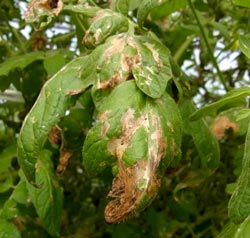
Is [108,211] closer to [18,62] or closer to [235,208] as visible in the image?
[235,208]

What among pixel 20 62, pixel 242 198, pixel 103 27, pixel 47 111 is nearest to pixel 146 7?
pixel 103 27

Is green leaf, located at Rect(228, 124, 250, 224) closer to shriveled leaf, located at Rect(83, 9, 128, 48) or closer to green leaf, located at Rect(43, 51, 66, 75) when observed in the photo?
shriveled leaf, located at Rect(83, 9, 128, 48)

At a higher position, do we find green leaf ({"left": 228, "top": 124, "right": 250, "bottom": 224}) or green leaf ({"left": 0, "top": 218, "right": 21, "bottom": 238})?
green leaf ({"left": 228, "top": 124, "right": 250, "bottom": 224})

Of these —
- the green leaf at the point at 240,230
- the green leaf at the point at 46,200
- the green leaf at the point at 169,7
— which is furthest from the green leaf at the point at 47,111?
the green leaf at the point at 169,7

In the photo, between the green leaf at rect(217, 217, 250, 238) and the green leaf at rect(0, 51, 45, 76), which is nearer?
the green leaf at rect(217, 217, 250, 238)

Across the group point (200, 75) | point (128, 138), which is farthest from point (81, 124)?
point (200, 75)

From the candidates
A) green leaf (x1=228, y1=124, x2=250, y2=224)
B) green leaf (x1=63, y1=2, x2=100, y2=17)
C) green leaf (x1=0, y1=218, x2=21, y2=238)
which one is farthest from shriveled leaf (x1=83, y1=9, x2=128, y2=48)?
green leaf (x1=0, y1=218, x2=21, y2=238)

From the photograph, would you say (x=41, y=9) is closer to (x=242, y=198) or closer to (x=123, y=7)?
(x=123, y=7)
